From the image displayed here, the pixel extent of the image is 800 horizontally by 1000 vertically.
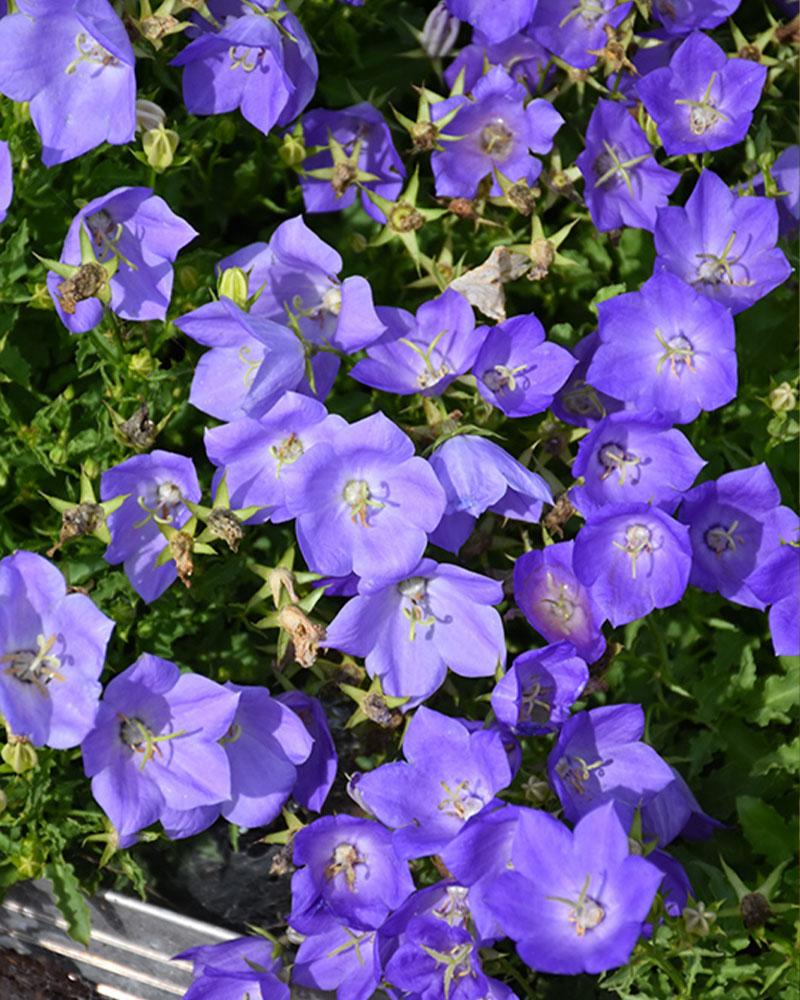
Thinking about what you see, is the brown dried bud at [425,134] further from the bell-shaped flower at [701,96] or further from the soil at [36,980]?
the soil at [36,980]

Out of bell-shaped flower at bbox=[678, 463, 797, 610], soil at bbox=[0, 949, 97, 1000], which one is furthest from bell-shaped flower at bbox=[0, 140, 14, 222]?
soil at bbox=[0, 949, 97, 1000]

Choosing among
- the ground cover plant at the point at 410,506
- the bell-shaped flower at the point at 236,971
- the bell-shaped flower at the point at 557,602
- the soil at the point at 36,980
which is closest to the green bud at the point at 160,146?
the ground cover plant at the point at 410,506

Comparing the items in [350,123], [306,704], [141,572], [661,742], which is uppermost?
[350,123]

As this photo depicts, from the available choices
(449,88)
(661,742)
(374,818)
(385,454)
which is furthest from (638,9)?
(374,818)

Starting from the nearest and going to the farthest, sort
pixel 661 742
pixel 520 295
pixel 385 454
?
1. pixel 385 454
2. pixel 661 742
3. pixel 520 295

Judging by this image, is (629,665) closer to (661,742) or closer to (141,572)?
(661,742)

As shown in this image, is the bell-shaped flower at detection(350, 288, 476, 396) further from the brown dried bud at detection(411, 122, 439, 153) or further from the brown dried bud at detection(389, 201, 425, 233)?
the brown dried bud at detection(411, 122, 439, 153)

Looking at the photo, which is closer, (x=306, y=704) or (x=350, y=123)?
(x=306, y=704)
